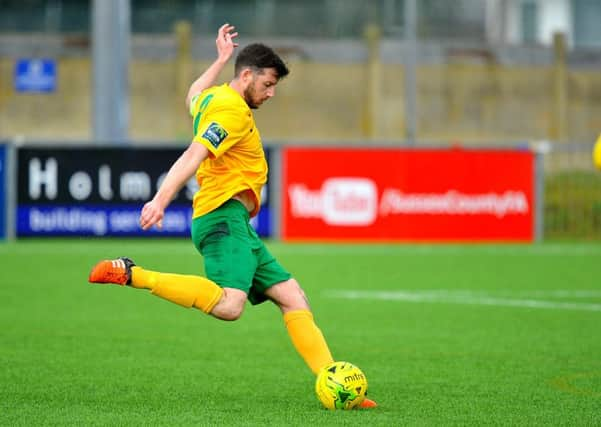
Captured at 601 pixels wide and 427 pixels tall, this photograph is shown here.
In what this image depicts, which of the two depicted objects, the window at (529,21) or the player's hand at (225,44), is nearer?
the player's hand at (225,44)

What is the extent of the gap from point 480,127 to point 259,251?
3207 centimetres

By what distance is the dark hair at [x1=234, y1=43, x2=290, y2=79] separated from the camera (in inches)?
304

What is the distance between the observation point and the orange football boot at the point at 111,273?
7.46 metres

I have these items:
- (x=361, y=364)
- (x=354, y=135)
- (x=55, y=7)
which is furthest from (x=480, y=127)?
(x=361, y=364)

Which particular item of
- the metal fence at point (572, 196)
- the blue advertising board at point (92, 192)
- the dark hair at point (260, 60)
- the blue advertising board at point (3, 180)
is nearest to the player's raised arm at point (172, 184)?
the dark hair at point (260, 60)

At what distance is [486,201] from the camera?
2077 centimetres

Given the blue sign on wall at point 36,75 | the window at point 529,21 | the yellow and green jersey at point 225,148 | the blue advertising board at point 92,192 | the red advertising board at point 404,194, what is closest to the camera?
the yellow and green jersey at point 225,148

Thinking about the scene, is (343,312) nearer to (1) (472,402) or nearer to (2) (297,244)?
(1) (472,402)

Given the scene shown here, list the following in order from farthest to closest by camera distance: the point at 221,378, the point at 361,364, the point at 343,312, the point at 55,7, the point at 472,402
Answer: the point at 55,7 → the point at 343,312 → the point at 361,364 → the point at 221,378 → the point at 472,402

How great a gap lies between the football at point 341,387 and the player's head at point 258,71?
1.48 metres

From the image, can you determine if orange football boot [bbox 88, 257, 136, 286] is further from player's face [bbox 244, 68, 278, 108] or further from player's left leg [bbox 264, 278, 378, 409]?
player's face [bbox 244, 68, 278, 108]

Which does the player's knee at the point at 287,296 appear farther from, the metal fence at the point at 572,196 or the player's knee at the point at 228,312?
the metal fence at the point at 572,196

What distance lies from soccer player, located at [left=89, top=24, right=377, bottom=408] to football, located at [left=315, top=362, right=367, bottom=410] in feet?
0.49

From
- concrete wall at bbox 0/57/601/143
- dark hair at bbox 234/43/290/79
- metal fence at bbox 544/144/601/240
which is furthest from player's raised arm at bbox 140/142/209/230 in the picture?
concrete wall at bbox 0/57/601/143
